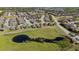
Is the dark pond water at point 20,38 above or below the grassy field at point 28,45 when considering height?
above

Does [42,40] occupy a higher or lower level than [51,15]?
lower

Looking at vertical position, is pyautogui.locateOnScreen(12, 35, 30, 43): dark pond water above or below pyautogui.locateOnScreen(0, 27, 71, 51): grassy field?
above

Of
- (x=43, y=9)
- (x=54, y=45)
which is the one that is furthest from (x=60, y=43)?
(x=43, y=9)
